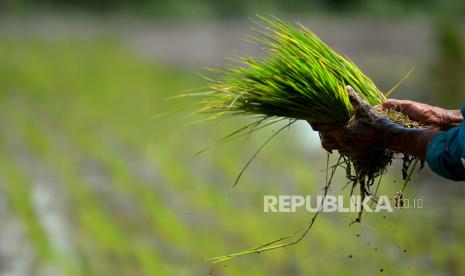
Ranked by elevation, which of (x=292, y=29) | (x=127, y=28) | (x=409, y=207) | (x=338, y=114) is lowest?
(x=127, y=28)

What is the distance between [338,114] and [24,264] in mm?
2911

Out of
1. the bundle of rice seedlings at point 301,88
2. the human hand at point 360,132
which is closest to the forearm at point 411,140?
the human hand at point 360,132

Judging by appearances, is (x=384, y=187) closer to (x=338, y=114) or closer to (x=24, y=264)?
(x=24, y=264)

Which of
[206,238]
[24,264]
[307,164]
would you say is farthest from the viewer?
[307,164]

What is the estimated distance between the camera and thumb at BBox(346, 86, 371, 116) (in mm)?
2633

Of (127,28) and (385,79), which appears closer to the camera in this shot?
(385,79)

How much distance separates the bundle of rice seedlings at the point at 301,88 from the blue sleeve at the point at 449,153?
0.41m

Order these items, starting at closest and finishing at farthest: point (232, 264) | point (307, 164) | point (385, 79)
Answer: point (232, 264) < point (307, 164) < point (385, 79)

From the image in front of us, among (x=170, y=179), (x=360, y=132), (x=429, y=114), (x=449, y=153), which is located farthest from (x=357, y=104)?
(x=170, y=179)

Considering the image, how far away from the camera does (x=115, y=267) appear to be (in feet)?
16.5

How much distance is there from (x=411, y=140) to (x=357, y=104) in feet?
0.81

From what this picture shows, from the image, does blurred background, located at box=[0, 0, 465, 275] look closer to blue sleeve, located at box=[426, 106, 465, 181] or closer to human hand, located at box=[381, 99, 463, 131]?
human hand, located at box=[381, 99, 463, 131]

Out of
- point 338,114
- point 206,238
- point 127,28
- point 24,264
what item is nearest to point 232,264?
point 206,238

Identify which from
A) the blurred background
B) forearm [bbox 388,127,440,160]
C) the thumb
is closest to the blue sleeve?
forearm [bbox 388,127,440,160]
